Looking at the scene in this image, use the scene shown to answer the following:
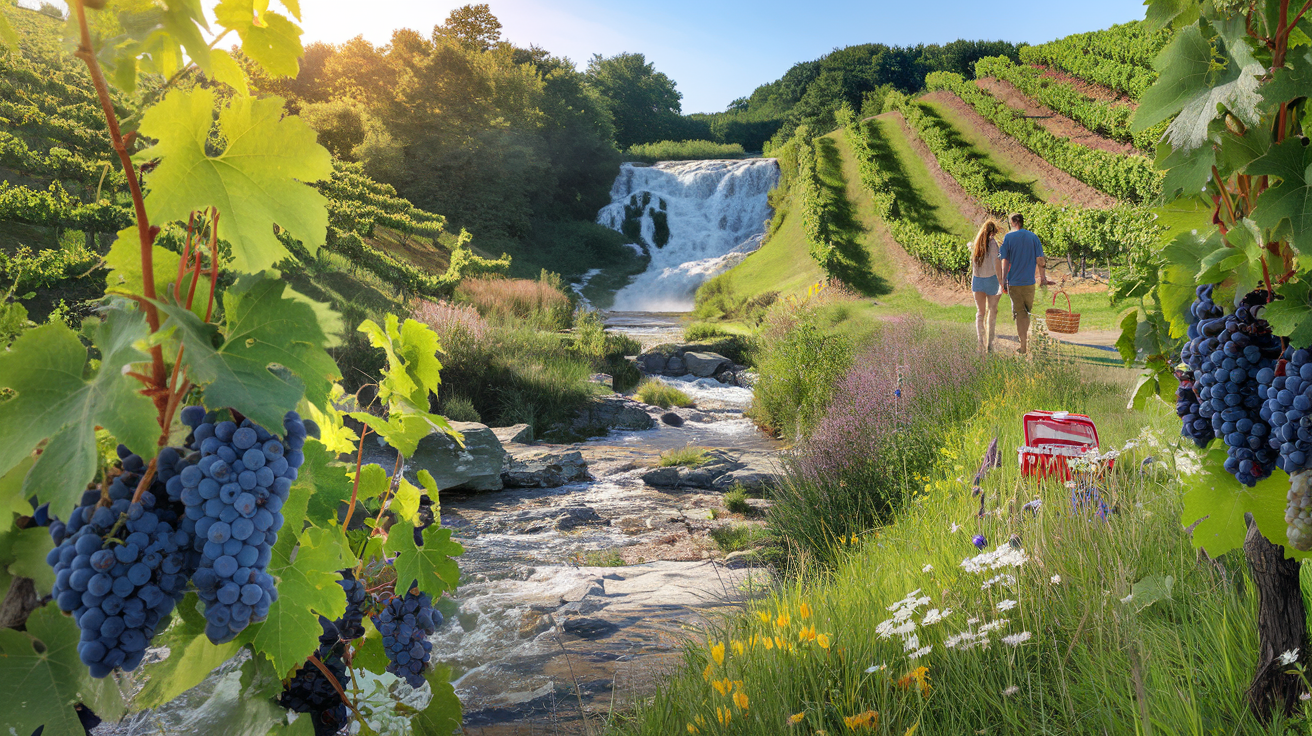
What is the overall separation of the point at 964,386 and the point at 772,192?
29.4 meters

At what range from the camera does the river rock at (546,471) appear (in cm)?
700

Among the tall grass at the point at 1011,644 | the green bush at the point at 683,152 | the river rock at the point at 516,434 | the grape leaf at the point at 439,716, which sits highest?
the green bush at the point at 683,152

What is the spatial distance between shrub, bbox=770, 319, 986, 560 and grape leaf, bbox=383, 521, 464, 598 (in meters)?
2.76

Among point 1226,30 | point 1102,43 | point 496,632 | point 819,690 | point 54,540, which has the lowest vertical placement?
point 496,632

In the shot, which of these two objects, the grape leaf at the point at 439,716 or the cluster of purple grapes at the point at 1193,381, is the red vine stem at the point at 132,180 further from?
the cluster of purple grapes at the point at 1193,381

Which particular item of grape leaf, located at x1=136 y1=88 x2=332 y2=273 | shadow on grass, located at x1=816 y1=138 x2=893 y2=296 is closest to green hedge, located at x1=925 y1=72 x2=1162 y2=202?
shadow on grass, located at x1=816 y1=138 x2=893 y2=296

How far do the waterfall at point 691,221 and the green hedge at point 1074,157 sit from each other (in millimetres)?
9927

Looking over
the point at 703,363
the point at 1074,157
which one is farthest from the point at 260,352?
the point at 1074,157

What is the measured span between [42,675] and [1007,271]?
9.38 metres

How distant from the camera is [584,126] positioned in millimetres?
39062

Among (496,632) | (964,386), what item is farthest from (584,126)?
(496,632)

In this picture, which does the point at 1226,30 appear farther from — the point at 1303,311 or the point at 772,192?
the point at 772,192

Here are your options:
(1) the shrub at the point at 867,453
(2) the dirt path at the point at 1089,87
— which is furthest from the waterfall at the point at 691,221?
(1) the shrub at the point at 867,453

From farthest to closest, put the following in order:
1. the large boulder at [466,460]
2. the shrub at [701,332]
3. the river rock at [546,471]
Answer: the shrub at [701,332] < the river rock at [546,471] < the large boulder at [466,460]
